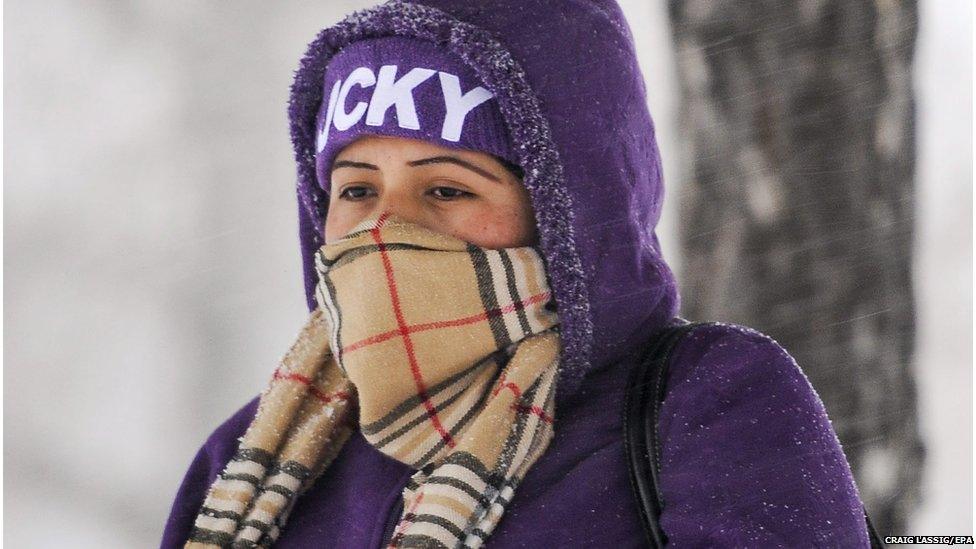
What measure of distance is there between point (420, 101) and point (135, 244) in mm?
3934

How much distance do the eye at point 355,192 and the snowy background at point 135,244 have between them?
3.24 m

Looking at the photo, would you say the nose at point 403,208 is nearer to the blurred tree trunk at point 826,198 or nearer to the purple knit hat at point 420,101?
the purple knit hat at point 420,101

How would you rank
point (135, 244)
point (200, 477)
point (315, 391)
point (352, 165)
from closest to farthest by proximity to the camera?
point (352, 165), point (315, 391), point (200, 477), point (135, 244)

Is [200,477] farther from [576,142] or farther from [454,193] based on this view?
[576,142]

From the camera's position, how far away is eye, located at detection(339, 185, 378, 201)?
86.4 inches

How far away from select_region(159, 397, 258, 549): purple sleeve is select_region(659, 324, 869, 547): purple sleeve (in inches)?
39.8

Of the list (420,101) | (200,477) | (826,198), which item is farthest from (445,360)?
(826,198)

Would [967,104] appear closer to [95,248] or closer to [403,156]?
[403,156]

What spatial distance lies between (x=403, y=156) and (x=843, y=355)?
4.93ft

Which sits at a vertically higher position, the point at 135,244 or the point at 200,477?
the point at 135,244

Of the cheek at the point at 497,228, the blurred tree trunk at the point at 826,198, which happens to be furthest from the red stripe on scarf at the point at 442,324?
the blurred tree trunk at the point at 826,198

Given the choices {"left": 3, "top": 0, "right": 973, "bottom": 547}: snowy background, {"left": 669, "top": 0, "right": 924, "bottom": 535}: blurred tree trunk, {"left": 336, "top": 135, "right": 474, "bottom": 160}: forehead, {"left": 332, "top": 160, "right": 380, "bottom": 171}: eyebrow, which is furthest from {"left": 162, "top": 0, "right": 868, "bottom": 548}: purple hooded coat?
{"left": 3, "top": 0, "right": 973, "bottom": 547}: snowy background

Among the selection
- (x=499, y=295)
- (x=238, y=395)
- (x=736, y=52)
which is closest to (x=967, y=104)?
(x=736, y=52)

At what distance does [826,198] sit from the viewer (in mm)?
3039
